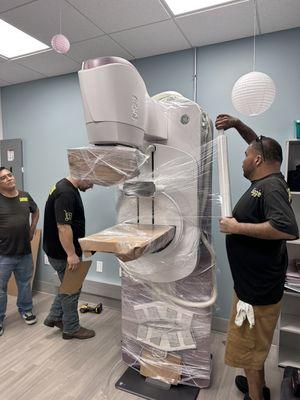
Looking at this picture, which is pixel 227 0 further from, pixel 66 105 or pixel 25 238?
pixel 25 238

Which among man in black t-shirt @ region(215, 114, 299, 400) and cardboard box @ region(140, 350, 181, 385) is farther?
cardboard box @ region(140, 350, 181, 385)

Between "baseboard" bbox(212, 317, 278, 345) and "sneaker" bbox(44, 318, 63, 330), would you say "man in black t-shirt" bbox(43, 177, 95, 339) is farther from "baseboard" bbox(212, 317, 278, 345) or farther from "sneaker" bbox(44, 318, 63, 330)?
"baseboard" bbox(212, 317, 278, 345)

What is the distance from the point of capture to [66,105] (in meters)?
3.04

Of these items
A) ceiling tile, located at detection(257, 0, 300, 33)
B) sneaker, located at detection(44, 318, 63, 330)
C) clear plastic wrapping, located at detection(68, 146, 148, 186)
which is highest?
ceiling tile, located at detection(257, 0, 300, 33)

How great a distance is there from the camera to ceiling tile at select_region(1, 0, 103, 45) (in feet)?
6.05

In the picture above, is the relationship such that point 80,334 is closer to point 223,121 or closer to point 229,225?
point 229,225

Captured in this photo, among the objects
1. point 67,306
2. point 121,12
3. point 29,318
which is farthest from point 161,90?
point 29,318

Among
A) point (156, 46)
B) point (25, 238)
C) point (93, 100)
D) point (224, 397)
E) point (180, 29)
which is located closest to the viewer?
point (93, 100)

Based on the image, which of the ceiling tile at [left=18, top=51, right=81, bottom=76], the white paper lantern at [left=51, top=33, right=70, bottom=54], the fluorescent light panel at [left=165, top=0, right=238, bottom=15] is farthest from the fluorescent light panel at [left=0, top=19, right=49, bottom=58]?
the fluorescent light panel at [left=165, top=0, right=238, bottom=15]

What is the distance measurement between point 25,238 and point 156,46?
2.10 metres

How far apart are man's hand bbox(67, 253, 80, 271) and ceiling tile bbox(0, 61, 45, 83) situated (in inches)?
78.6

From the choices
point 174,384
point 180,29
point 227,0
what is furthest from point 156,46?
point 174,384

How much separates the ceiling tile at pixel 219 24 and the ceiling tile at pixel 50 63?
3.93 feet

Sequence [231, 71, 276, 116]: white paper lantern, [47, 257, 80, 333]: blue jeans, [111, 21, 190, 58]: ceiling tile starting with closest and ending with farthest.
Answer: [231, 71, 276, 116]: white paper lantern < [111, 21, 190, 58]: ceiling tile < [47, 257, 80, 333]: blue jeans
